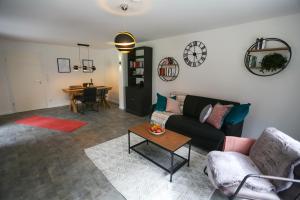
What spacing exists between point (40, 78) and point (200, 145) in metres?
5.90

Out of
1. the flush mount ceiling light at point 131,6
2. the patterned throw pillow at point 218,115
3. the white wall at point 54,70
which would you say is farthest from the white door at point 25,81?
the patterned throw pillow at point 218,115

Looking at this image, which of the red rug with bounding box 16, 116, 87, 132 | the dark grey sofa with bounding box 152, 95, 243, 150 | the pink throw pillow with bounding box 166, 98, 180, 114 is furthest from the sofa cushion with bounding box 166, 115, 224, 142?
the red rug with bounding box 16, 116, 87, 132

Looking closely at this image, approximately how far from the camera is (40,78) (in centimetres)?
539

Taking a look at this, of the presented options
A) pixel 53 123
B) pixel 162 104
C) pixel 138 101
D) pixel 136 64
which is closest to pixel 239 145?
pixel 162 104

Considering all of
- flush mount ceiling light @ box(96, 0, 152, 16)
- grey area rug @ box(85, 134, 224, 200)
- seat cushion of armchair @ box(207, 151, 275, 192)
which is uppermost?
flush mount ceiling light @ box(96, 0, 152, 16)

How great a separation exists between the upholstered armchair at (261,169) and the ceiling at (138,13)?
1.83 metres

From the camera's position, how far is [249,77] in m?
2.91

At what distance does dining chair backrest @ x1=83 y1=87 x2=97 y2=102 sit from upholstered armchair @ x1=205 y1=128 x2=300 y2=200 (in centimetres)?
437

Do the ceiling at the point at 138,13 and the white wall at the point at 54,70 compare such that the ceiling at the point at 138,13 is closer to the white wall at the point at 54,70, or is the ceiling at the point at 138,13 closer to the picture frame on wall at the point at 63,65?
the white wall at the point at 54,70

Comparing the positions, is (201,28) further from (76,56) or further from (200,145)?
(76,56)

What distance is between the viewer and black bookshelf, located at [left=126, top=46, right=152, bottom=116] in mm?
4570

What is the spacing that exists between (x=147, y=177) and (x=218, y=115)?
65.9 inches

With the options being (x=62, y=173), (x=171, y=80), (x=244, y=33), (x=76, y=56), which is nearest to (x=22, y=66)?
(x=76, y=56)

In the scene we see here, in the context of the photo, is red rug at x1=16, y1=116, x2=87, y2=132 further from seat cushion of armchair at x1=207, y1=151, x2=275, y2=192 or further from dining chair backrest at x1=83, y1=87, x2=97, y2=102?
seat cushion of armchair at x1=207, y1=151, x2=275, y2=192
